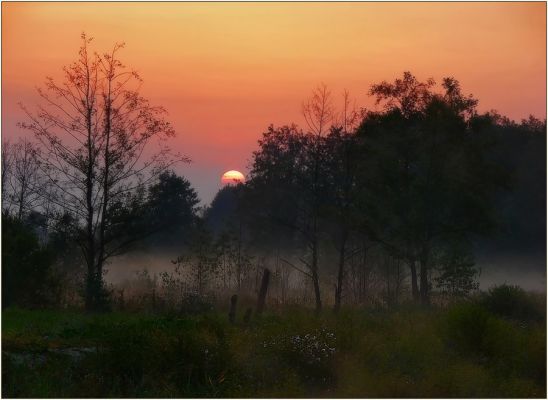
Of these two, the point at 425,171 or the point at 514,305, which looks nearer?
the point at 514,305

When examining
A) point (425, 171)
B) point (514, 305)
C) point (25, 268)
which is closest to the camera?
point (514, 305)

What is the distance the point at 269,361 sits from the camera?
44.6ft

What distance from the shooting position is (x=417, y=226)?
27844mm

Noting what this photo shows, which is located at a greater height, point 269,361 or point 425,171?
point 425,171

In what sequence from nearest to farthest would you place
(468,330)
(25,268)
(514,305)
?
(468,330) < (514,305) < (25,268)

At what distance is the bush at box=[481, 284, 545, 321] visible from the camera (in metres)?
21.7

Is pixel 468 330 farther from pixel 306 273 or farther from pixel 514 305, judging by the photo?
pixel 306 273

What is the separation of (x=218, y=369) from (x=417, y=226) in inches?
640

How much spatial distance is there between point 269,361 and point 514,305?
11078 millimetres

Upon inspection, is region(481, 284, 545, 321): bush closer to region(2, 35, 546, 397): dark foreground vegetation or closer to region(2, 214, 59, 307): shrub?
region(2, 35, 546, 397): dark foreground vegetation

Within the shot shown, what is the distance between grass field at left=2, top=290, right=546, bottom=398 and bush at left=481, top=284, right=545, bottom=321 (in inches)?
209

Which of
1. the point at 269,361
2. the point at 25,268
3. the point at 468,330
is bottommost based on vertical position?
the point at 269,361

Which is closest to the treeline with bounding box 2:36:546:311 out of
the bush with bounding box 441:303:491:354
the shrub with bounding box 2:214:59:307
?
the shrub with bounding box 2:214:59:307

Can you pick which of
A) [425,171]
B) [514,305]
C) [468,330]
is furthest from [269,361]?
[425,171]
